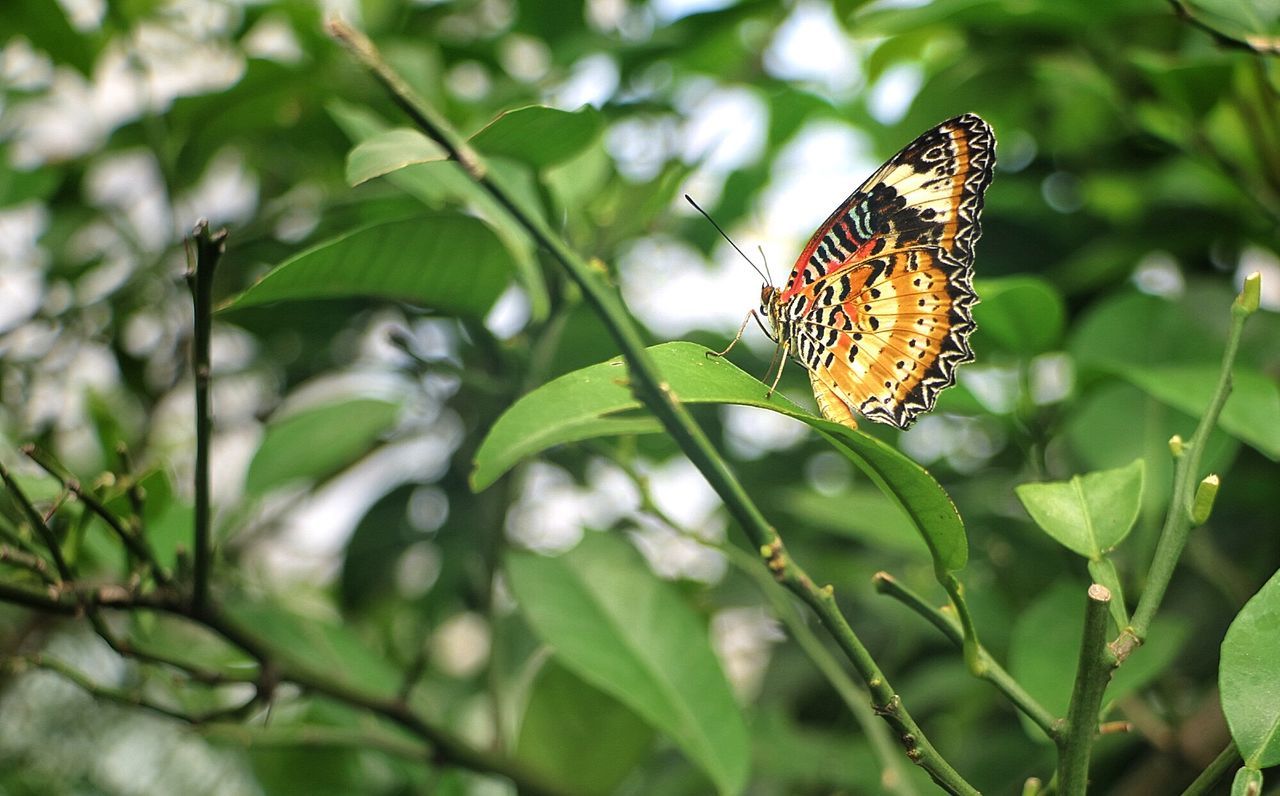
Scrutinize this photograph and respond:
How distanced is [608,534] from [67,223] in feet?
2.77

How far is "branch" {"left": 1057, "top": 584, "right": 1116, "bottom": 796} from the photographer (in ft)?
1.50

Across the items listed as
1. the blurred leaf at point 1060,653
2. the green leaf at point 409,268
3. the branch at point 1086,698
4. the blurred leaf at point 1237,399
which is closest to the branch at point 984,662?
the branch at point 1086,698

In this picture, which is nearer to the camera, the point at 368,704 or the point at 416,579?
the point at 368,704

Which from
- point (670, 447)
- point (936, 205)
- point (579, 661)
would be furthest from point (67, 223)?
point (936, 205)

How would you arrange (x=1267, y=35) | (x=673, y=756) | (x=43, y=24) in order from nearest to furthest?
(x=1267, y=35), (x=43, y=24), (x=673, y=756)

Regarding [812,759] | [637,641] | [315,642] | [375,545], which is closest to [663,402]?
[637,641]

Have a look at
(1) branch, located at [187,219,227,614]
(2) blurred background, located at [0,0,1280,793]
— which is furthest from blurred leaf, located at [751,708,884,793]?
(1) branch, located at [187,219,227,614]

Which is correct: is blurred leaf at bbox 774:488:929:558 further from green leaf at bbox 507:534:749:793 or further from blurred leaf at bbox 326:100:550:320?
blurred leaf at bbox 326:100:550:320

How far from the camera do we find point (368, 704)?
77 centimetres

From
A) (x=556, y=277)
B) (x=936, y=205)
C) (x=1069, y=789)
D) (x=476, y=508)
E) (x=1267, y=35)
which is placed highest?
(x=1267, y=35)

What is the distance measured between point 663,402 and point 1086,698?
0.78 ft

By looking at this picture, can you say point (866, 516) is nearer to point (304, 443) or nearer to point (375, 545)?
point (304, 443)

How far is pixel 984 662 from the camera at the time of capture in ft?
1.66

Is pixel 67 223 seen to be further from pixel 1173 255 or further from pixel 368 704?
pixel 1173 255
